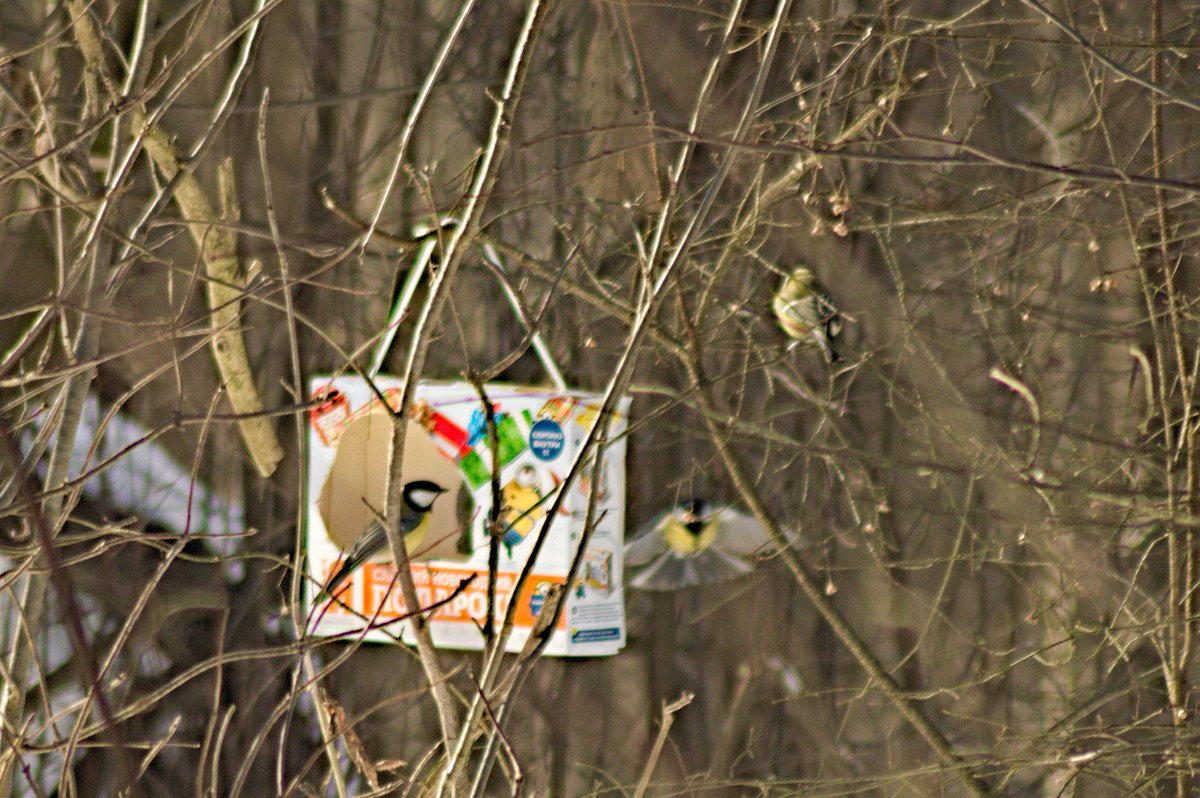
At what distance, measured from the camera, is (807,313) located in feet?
6.04

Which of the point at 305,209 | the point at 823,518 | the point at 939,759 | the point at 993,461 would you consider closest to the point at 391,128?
the point at 305,209

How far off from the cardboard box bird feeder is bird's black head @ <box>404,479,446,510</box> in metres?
0.01

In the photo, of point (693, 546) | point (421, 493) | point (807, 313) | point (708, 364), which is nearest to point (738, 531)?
point (693, 546)

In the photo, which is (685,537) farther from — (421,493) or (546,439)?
(421,493)

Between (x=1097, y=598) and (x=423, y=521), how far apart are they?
1.11 meters

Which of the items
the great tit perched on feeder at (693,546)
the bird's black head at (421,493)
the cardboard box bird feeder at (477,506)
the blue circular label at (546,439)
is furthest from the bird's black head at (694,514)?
the bird's black head at (421,493)

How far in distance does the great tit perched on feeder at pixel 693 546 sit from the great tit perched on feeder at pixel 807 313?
0.32 meters

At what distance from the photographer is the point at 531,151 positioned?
1.96 metres

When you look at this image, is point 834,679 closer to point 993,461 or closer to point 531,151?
point 993,461

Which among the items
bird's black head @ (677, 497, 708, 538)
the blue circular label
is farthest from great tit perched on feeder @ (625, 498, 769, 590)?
the blue circular label

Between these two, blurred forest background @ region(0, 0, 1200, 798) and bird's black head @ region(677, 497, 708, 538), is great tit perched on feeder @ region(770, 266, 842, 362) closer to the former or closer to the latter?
blurred forest background @ region(0, 0, 1200, 798)

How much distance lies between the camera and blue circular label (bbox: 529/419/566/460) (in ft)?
6.15

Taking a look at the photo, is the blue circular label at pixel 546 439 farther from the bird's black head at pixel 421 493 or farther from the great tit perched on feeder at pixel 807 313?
the great tit perched on feeder at pixel 807 313

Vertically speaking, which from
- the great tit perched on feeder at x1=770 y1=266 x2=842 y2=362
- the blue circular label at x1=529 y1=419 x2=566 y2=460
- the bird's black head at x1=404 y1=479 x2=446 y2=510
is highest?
the great tit perched on feeder at x1=770 y1=266 x2=842 y2=362
